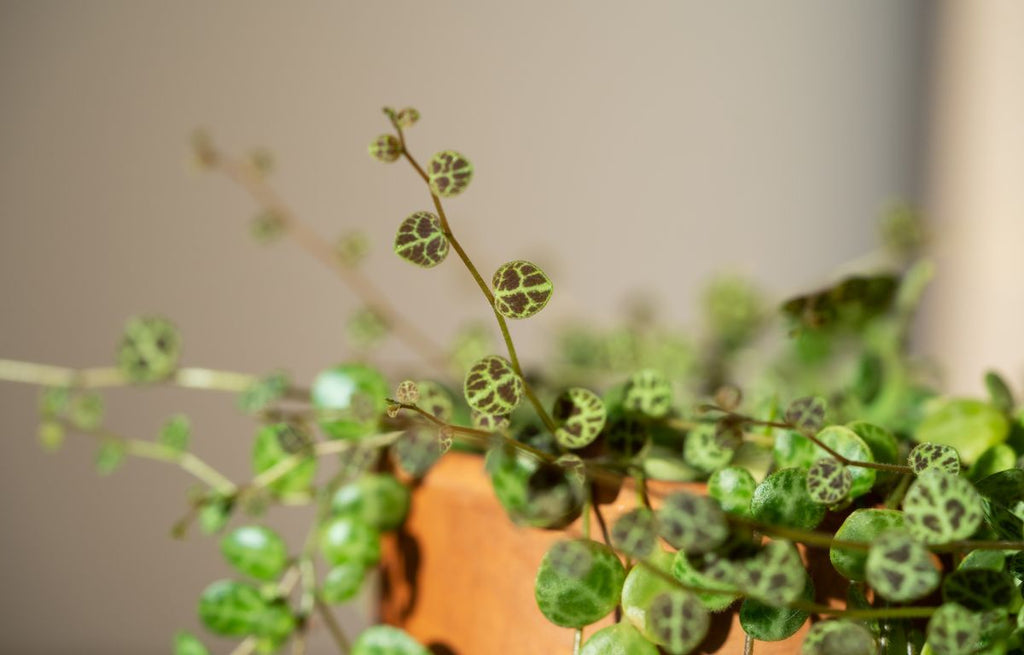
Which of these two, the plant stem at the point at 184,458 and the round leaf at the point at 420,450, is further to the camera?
the plant stem at the point at 184,458

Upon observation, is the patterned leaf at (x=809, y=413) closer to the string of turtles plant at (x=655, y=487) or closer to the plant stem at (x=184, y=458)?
the string of turtles plant at (x=655, y=487)

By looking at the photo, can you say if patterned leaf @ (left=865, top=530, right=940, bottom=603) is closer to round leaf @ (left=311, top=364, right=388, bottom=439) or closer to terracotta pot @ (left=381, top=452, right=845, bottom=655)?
terracotta pot @ (left=381, top=452, right=845, bottom=655)

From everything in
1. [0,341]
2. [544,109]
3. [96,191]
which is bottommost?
[0,341]

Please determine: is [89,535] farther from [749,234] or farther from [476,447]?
[749,234]

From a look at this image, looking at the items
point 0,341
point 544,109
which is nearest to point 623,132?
point 544,109

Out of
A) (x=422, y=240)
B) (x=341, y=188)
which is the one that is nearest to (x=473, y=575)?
(x=422, y=240)

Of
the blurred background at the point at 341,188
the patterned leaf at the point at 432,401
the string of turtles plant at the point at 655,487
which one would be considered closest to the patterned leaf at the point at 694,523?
the string of turtles plant at the point at 655,487
